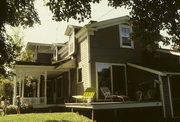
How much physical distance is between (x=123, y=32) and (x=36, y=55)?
40.9 feet

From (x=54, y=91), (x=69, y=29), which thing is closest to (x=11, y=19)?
(x=69, y=29)

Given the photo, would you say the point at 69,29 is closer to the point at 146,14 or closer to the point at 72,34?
the point at 72,34

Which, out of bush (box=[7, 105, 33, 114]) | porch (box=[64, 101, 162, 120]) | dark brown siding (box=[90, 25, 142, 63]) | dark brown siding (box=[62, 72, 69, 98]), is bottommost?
bush (box=[7, 105, 33, 114])

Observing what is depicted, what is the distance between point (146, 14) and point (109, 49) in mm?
4247

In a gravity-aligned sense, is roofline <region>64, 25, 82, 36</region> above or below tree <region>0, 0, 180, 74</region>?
above

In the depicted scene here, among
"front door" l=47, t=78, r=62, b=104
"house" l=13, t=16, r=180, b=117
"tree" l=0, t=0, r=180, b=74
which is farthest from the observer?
"front door" l=47, t=78, r=62, b=104

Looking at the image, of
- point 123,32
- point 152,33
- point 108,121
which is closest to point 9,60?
point 108,121

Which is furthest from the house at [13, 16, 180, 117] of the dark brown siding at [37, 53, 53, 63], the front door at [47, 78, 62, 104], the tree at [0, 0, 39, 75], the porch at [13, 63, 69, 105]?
the dark brown siding at [37, 53, 53, 63]

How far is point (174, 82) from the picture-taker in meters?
14.2

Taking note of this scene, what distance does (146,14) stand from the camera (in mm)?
10688

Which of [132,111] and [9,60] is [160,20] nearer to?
[132,111]

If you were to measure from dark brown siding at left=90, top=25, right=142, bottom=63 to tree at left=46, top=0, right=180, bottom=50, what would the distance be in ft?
9.06

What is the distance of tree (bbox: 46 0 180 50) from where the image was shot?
9773mm

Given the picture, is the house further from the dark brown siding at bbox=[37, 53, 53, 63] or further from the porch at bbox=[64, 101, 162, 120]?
the dark brown siding at bbox=[37, 53, 53, 63]
